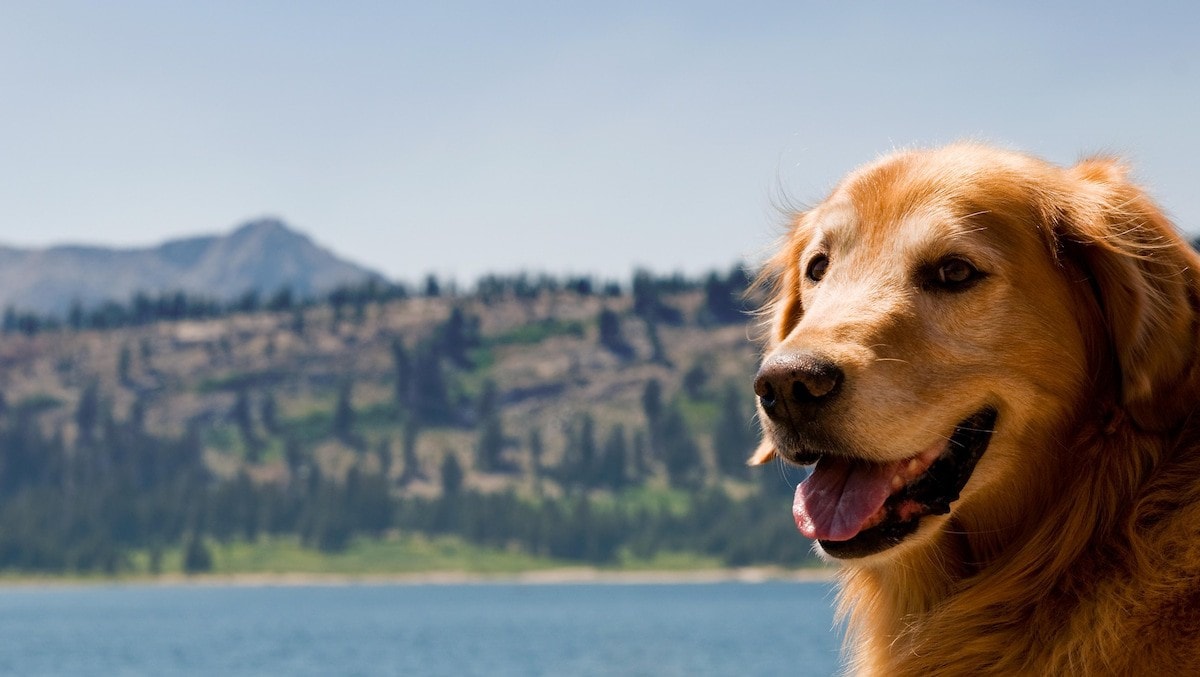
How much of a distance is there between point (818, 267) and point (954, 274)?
952mm

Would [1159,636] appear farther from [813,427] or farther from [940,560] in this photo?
[813,427]

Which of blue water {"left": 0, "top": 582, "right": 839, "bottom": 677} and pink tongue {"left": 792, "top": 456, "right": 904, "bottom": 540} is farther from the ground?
pink tongue {"left": 792, "top": 456, "right": 904, "bottom": 540}

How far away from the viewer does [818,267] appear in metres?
6.54

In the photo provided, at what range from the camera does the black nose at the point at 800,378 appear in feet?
17.2

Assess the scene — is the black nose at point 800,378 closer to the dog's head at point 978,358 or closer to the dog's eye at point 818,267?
the dog's head at point 978,358

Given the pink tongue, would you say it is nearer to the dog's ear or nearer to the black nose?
the black nose

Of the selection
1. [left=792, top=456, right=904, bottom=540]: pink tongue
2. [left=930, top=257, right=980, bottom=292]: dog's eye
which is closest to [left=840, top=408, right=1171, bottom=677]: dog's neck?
[left=792, top=456, right=904, bottom=540]: pink tongue

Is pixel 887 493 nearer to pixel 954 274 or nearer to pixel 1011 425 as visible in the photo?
pixel 1011 425

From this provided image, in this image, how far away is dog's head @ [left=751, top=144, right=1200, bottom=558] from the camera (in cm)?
527

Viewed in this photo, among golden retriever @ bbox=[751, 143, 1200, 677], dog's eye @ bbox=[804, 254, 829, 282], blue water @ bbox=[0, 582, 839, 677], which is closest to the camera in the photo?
golden retriever @ bbox=[751, 143, 1200, 677]

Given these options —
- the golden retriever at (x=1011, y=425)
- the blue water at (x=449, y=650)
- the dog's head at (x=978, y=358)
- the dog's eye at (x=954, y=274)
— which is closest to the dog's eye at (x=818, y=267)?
the golden retriever at (x=1011, y=425)

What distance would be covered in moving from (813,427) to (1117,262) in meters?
1.38

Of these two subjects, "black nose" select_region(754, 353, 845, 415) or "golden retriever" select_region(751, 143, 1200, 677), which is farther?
"black nose" select_region(754, 353, 845, 415)

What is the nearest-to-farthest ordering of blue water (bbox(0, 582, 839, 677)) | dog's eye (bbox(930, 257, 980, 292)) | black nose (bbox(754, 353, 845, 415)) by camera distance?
black nose (bbox(754, 353, 845, 415)), dog's eye (bbox(930, 257, 980, 292)), blue water (bbox(0, 582, 839, 677))
